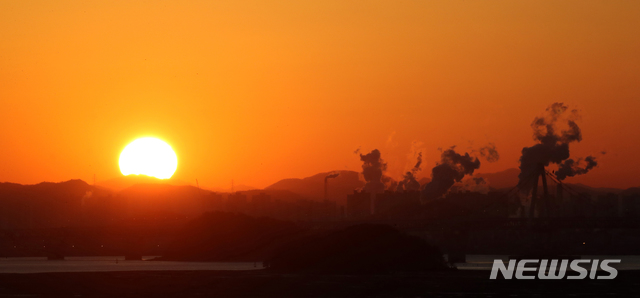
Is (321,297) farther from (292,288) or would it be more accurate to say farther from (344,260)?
(344,260)

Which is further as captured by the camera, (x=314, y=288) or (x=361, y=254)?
(x=361, y=254)

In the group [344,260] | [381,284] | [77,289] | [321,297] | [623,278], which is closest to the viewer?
[321,297]

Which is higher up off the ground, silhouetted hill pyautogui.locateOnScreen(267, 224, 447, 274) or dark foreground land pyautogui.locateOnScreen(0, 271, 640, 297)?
silhouetted hill pyautogui.locateOnScreen(267, 224, 447, 274)

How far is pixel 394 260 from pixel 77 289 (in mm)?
76416

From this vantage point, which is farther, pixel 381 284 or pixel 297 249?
pixel 297 249

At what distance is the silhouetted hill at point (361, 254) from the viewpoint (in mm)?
157875

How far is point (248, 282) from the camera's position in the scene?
367 ft

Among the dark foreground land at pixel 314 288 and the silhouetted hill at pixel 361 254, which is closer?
the dark foreground land at pixel 314 288

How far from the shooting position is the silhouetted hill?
6216 inches

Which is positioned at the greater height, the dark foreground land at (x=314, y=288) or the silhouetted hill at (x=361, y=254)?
the silhouetted hill at (x=361, y=254)

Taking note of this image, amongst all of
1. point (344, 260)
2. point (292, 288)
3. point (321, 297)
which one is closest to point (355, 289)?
point (292, 288)

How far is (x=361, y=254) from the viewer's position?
534ft

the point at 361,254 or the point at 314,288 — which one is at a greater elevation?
the point at 361,254

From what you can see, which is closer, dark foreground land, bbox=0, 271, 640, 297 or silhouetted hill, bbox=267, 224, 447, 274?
dark foreground land, bbox=0, 271, 640, 297
